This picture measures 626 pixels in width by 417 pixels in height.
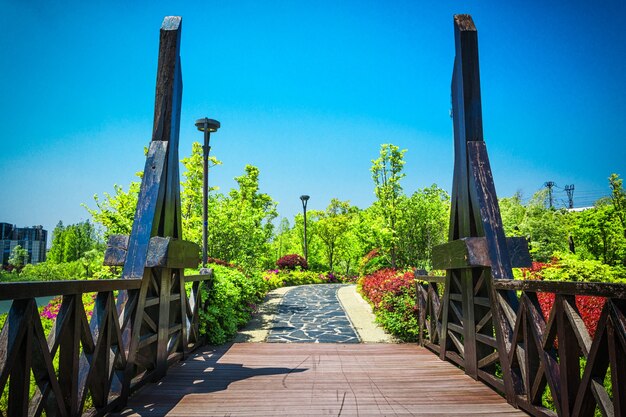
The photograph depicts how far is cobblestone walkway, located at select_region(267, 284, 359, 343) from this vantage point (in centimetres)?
777

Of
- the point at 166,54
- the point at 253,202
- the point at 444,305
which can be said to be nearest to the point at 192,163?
the point at 253,202

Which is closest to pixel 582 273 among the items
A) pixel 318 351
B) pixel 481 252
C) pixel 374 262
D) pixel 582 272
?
pixel 582 272

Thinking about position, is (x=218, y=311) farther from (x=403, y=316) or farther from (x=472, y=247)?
(x=472, y=247)

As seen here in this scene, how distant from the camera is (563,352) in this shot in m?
2.53

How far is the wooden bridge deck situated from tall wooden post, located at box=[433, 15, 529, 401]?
0.36 metres

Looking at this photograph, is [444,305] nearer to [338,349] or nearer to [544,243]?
[338,349]

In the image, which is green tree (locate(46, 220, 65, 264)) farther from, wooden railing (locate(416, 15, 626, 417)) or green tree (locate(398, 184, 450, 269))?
wooden railing (locate(416, 15, 626, 417))

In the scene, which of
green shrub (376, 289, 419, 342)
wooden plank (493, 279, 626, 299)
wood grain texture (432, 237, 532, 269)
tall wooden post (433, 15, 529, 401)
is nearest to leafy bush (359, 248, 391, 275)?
green shrub (376, 289, 419, 342)

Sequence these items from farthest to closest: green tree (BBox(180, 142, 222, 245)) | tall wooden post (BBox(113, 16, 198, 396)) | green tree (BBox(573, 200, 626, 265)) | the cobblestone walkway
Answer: green tree (BBox(573, 200, 626, 265)), green tree (BBox(180, 142, 222, 245)), the cobblestone walkway, tall wooden post (BBox(113, 16, 198, 396))

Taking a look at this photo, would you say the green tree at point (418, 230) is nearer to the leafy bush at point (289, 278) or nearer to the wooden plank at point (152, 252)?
the leafy bush at point (289, 278)

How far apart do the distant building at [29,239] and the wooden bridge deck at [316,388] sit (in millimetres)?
86852

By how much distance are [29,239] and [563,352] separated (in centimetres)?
10558

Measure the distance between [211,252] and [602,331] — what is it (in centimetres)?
1113

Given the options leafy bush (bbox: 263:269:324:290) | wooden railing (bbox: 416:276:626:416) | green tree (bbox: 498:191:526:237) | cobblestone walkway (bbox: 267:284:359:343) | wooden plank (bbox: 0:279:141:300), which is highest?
green tree (bbox: 498:191:526:237)
